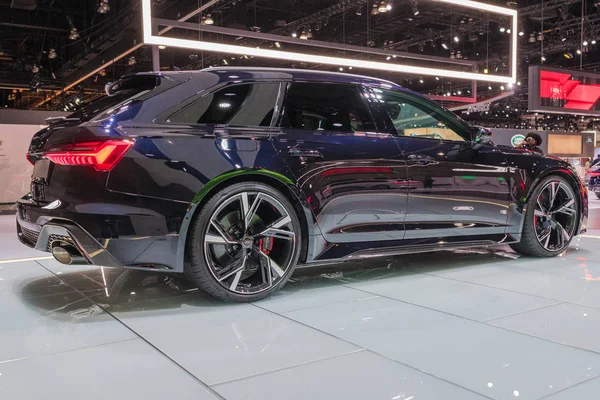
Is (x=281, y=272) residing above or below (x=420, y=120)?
below

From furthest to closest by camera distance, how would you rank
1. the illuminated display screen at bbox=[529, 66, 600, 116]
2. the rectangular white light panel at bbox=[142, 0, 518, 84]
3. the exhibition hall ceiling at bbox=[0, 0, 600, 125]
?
the illuminated display screen at bbox=[529, 66, 600, 116] → the exhibition hall ceiling at bbox=[0, 0, 600, 125] → the rectangular white light panel at bbox=[142, 0, 518, 84]

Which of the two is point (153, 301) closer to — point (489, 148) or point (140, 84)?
point (140, 84)

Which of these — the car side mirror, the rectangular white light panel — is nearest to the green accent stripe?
the car side mirror

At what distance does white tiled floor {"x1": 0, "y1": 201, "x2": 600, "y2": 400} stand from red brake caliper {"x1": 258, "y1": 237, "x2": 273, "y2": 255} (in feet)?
1.02

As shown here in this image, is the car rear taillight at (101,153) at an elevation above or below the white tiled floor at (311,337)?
above

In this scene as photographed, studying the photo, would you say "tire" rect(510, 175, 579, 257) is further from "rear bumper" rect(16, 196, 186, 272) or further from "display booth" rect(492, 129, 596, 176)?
"display booth" rect(492, 129, 596, 176)

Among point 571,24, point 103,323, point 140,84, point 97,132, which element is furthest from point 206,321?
point 571,24

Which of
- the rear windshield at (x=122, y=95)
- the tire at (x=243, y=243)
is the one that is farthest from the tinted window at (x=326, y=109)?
the rear windshield at (x=122, y=95)

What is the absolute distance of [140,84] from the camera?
333 centimetres

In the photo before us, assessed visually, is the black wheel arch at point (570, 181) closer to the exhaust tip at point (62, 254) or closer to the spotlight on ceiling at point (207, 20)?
the exhaust tip at point (62, 254)

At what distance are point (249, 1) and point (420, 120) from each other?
940cm

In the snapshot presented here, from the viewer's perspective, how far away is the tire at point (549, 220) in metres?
4.61

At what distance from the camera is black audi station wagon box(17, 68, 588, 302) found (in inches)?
113

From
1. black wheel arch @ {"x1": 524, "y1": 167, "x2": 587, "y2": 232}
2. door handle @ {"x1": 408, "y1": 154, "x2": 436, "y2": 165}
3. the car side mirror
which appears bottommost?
black wheel arch @ {"x1": 524, "y1": 167, "x2": 587, "y2": 232}
